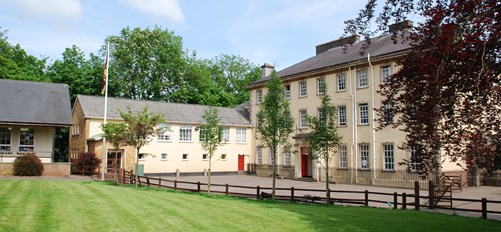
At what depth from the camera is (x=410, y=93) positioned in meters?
9.02

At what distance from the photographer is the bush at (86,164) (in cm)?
3338

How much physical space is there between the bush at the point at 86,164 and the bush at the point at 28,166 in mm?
4969

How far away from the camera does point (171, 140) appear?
4094cm

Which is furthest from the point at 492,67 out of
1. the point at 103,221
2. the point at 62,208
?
the point at 62,208

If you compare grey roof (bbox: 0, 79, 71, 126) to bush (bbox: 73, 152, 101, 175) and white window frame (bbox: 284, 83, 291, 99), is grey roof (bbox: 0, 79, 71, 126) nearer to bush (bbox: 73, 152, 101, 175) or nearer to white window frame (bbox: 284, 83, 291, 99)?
bush (bbox: 73, 152, 101, 175)

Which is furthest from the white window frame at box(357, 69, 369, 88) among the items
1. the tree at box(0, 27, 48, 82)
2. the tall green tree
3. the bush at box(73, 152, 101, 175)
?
the tree at box(0, 27, 48, 82)

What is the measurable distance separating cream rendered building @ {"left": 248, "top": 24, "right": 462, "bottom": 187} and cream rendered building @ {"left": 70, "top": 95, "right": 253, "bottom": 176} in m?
5.36

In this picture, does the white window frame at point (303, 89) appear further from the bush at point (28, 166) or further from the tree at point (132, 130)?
the bush at point (28, 166)

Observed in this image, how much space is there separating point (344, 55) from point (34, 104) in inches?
980

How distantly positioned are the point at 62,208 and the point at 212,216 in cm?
429

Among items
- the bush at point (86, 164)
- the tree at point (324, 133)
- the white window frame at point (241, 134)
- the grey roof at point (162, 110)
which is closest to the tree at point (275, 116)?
the tree at point (324, 133)

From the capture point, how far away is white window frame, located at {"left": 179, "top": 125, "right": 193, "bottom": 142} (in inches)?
1648

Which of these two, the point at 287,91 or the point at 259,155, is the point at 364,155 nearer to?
the point at 287,91

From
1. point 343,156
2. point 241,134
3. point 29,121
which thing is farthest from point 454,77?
point 241,134
